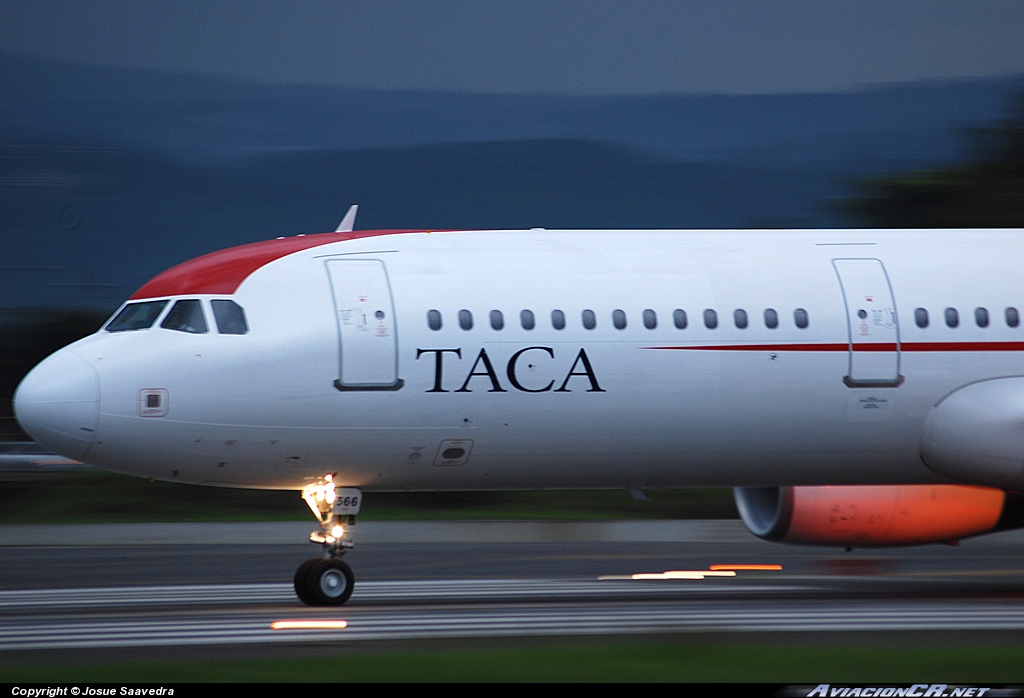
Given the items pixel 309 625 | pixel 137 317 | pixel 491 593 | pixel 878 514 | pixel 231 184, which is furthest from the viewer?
pixel 231 184

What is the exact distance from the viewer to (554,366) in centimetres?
1424

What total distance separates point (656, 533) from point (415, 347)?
41.1 ft

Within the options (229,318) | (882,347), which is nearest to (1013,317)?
(882,347)

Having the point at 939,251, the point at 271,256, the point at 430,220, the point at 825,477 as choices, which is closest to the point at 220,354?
the point at 271,256

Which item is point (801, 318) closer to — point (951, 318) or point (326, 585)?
point (951, 318)

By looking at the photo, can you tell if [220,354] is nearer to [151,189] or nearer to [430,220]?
[151,189]

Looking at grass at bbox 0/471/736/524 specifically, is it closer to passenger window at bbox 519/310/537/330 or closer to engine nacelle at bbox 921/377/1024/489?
passenger window at bbox 519/310/537/330

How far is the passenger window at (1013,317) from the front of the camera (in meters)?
15.2

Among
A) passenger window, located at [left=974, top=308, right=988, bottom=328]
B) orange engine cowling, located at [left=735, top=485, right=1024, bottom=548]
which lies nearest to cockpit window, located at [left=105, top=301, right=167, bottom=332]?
orange engine cowling, located at [left=735, top=485, right=1024, bottom=548]

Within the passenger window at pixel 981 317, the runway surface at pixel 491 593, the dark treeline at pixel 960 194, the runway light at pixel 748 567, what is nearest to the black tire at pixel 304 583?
the runway surface at pixel 491 593

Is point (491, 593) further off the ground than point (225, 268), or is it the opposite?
point (225, 268)

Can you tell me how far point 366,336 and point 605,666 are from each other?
4.72 m

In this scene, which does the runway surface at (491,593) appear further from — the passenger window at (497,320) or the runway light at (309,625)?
the passenger window at (497,320)

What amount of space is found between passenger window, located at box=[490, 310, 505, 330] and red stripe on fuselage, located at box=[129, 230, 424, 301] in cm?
158
